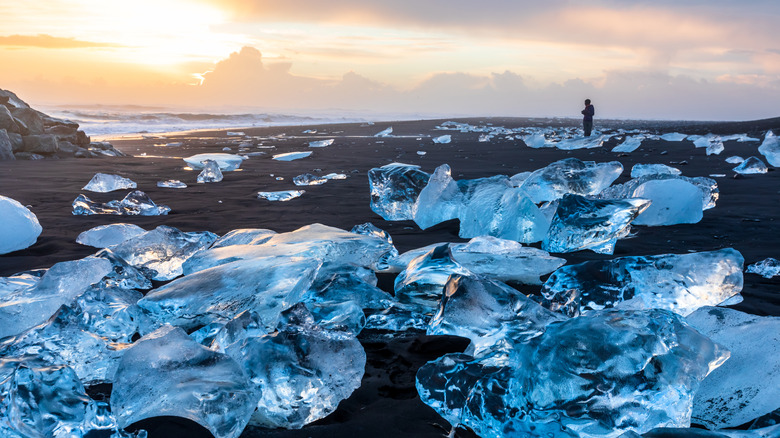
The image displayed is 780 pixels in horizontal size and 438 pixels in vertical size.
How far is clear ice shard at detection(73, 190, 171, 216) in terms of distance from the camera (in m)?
3.92

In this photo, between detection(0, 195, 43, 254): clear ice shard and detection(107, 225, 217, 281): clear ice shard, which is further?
detection(0, 195, 43, 254): clear ice shard

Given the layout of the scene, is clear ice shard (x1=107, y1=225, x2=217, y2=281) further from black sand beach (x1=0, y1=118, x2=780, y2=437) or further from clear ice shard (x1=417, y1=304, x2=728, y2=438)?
clear ice shard (x1=417, y1=304, x2=728, y2=438)

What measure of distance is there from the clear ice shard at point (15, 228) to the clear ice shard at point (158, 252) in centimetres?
70

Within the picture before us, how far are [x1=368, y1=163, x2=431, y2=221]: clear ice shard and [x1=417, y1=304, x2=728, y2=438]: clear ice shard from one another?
2449 millimetres

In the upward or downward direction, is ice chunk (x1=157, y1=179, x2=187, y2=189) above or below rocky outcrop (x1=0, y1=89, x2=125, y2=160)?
below

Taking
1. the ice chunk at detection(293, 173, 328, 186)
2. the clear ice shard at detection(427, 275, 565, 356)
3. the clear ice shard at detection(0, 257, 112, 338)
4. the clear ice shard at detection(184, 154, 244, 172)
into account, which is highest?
the clear ice shard at detection(184, 154, 244, 172)

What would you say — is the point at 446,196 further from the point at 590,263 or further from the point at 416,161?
the point at 416,161

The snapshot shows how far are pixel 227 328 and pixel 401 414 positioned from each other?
58 centimetres

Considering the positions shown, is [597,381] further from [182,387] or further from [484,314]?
[182,387]

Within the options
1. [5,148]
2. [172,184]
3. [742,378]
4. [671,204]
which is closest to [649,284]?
[742,378]

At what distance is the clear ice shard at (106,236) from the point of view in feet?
9.96

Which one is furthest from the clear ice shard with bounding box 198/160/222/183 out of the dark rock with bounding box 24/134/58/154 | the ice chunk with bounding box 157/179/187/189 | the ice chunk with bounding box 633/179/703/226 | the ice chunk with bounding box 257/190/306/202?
the dark rock with bounding box 24/134/58/154

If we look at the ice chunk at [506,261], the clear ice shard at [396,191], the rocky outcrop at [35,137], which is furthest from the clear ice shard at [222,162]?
the ice chunk at [506,261]

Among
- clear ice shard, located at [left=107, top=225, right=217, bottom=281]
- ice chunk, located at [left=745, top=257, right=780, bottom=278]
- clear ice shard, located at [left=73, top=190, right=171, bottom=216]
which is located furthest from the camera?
clear ice shard, located at [left=73, top=190, right=171, bottom=216]
